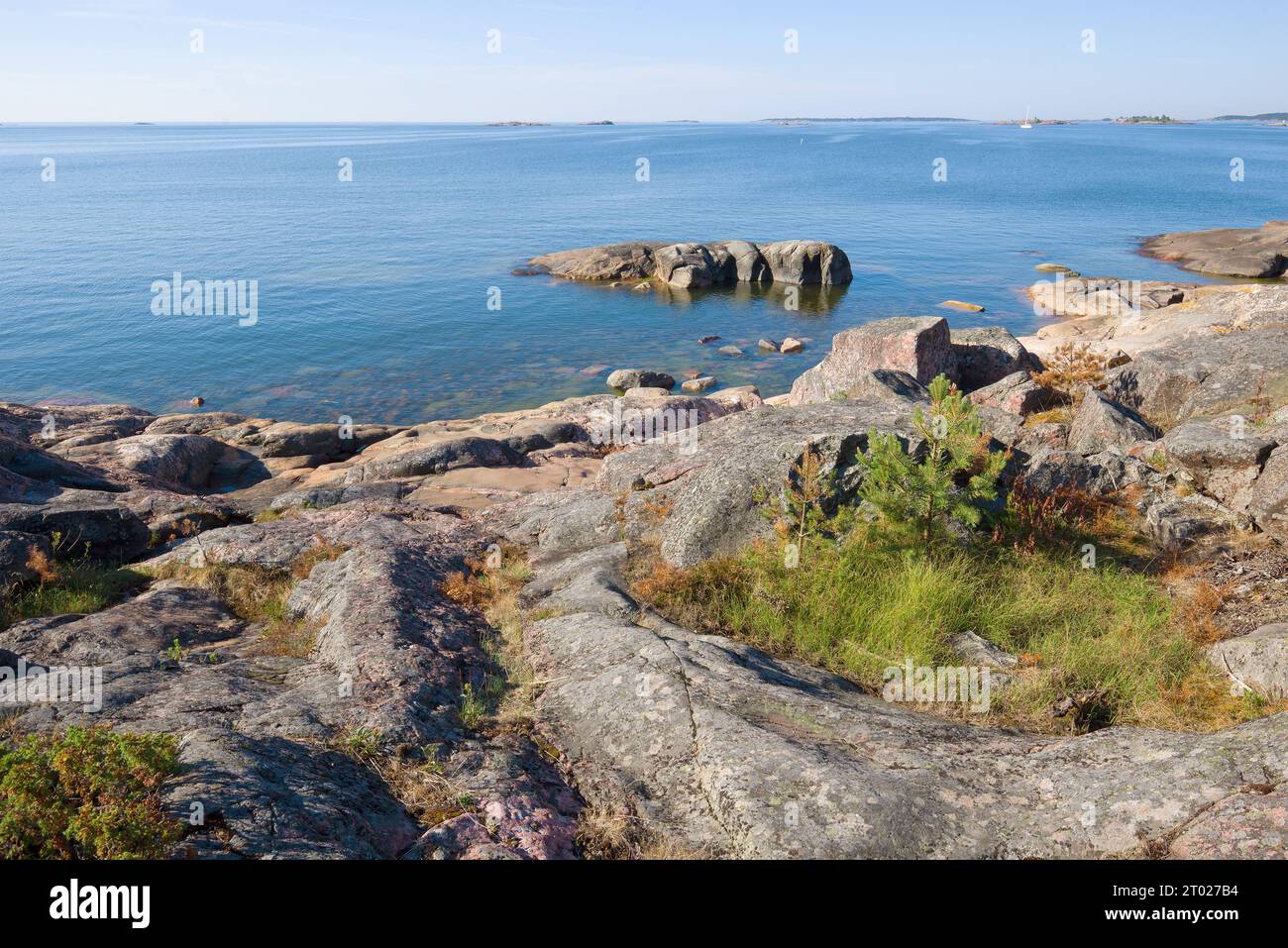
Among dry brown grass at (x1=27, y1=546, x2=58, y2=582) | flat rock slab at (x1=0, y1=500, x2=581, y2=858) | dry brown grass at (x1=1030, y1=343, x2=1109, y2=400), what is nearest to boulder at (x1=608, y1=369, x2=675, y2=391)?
dry brown grass at (x1=1030, y1=343, x2=1109, y2=400)

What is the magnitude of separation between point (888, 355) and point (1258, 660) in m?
17.4

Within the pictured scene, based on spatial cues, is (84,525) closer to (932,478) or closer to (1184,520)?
(932,478)

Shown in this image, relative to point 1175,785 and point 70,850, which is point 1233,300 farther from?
point 70,850

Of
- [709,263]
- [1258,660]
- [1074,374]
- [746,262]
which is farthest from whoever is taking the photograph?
[746,262]

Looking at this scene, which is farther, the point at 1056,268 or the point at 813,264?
the point at 1056,268

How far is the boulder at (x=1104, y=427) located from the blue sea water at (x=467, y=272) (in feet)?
77.9

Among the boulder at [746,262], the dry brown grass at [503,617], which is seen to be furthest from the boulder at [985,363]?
the boulder at [746,262]

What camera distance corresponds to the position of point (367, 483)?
67.6 feet

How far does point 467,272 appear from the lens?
63.4 meters

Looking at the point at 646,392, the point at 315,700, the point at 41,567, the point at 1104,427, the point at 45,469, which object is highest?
the point at 646,392

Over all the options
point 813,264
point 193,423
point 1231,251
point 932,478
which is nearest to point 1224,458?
point 932,478

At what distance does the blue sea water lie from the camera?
133ft
